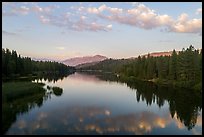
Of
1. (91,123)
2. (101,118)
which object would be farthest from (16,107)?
(101,118)

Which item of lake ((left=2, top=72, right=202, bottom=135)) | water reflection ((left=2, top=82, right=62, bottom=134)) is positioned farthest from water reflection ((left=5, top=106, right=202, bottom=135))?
water reflection ((left=2, top=82, right=62, bottom=134))

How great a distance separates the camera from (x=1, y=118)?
30.5m

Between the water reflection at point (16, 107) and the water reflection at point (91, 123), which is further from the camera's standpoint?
the water reflection at point (16, 107)

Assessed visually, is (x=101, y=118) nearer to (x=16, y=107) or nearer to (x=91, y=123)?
(x=91, y=123)

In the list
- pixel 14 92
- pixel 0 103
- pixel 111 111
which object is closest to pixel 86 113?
pixel 111 111

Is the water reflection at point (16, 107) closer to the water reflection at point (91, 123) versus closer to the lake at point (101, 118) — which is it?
the lake at point (101, 118)

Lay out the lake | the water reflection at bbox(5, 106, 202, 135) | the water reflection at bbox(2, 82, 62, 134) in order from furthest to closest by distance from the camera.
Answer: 1. the water reflection at bbox(2, 82, 62, 134)
2. the lake
3. the water reflection at bbox(5, 106, 202, 135)

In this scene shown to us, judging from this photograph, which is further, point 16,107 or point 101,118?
point 16,107

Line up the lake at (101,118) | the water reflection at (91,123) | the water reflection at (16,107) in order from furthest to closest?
1. the water reflection at (16,107)
2. the lake at (101,118)
3. the water reflection at (91,123)

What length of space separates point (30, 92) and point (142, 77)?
275ft

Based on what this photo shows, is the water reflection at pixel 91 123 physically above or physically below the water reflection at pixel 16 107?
below

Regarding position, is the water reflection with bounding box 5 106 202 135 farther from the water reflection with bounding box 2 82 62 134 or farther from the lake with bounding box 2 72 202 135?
the water reflection with bounding box 2 82 62 134

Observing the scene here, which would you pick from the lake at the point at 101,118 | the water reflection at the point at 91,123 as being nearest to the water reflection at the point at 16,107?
the lake at the point at 101,118

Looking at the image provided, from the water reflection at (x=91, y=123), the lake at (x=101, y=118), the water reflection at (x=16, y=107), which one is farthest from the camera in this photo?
the water reflection at (x=16, y=107)
